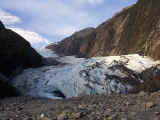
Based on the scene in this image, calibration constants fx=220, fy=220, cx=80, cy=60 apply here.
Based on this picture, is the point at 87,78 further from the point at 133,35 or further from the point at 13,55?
the point at 133,35

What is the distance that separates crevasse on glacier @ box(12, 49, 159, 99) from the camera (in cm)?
1393

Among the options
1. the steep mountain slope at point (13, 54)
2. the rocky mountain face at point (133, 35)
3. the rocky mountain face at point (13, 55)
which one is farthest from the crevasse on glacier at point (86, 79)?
the rocky mountain face at point (133, 35)

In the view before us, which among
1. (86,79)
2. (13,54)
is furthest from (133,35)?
(13,54)

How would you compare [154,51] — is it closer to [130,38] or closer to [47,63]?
[130,38]

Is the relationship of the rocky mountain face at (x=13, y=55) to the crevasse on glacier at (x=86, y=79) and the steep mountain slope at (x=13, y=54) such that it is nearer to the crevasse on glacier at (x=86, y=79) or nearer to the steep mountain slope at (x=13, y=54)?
the steep mountain slope at (x=13, y=54)

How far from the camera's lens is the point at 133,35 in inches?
985

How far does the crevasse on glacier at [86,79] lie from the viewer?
13.9 meters

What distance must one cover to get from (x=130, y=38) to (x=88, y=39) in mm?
16913

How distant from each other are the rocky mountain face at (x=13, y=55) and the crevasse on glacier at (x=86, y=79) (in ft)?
4.20

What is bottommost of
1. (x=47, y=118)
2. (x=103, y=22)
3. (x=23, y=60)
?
(x=47, y=118)

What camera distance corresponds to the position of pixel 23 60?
20.1 metres

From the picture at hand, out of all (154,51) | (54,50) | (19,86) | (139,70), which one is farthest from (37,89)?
(54,50)

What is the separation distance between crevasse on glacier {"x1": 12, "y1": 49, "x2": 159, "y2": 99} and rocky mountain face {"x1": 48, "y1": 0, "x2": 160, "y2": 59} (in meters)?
3.32

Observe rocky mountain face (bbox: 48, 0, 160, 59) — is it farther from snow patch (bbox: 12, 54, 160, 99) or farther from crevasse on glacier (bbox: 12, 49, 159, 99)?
crevasse on glacier (bbox: 12, 49, 159, 99)
